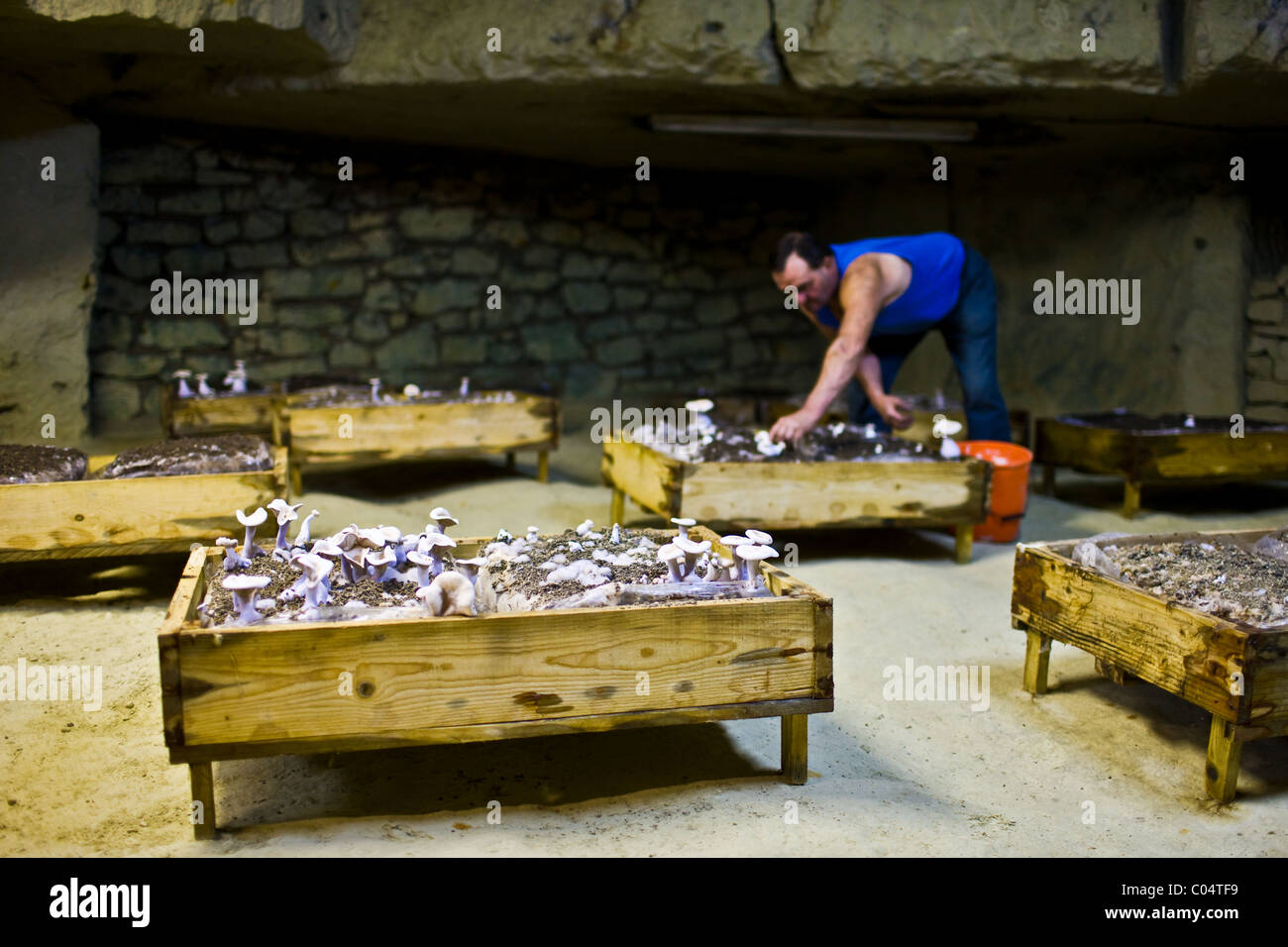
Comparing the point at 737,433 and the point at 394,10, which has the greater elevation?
the point at 394,10

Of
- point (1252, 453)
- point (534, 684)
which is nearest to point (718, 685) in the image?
point (534, 684)

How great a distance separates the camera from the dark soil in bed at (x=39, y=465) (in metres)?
3.61

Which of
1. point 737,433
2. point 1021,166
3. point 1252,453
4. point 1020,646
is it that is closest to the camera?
point 1020,646

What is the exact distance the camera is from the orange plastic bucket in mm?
4695

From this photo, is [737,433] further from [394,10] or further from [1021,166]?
[1021,166]

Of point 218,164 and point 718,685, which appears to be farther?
point 218,164

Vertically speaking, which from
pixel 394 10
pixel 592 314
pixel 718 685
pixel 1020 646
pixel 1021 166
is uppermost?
pixel 394 10

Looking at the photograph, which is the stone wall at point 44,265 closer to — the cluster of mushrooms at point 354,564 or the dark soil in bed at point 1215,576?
the cluster of mushrooms at point 354,564

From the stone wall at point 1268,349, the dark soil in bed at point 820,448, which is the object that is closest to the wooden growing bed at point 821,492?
the dark soil in bed at point 820,448

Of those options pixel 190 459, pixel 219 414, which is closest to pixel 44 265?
pixel 219 414

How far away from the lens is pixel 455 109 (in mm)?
6195

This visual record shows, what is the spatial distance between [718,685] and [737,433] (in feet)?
8.43
